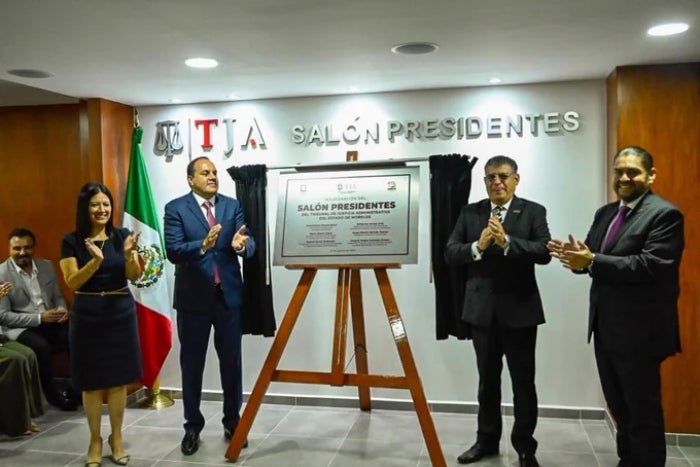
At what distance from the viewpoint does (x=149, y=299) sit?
4.62 m

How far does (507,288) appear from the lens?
133 inches

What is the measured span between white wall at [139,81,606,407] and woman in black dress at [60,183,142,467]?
135cm

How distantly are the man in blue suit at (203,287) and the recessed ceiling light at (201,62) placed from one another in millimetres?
566

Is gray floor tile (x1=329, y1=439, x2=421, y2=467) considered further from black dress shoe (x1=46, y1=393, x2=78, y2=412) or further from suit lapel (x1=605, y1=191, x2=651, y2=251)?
black dress shoe (x1=46, y1=393, x2=78, y2=412)

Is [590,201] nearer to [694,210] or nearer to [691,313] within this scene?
[694,210]

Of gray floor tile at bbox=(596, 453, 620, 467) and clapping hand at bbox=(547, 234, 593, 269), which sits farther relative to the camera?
gray floor tile at bbox=(596, 453, 620, 467)

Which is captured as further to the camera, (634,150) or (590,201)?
(590,201)

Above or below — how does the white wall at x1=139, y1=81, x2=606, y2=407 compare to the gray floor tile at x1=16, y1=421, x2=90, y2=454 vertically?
above

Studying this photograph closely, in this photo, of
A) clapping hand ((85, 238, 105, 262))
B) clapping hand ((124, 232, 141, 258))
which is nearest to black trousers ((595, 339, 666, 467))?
clapping hand ((124, 232, 141, 258))

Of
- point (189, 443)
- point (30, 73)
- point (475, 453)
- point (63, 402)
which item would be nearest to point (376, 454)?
point (475, 453)

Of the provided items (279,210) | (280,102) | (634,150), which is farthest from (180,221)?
(634,150)

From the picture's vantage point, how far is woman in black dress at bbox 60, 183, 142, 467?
3510mm

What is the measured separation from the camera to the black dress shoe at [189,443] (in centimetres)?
385

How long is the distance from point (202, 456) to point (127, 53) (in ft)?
7.85
